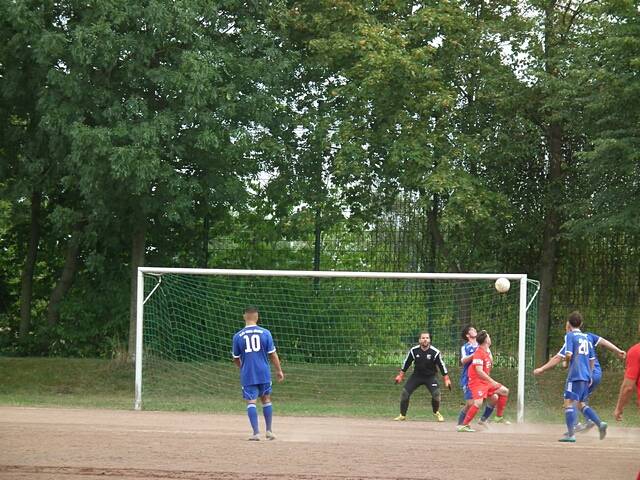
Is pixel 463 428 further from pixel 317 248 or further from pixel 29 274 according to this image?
pixel 29 274

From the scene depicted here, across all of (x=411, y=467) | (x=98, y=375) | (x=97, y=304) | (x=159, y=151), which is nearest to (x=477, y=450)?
(x=411, y=467)

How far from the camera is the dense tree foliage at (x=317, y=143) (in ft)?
78.0

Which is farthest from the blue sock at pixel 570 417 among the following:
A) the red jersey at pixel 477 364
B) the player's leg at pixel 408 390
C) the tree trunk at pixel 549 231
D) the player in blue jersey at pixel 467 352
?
the tree trunk at pixel 549 231

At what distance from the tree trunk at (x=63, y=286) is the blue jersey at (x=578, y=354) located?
16.8 meters

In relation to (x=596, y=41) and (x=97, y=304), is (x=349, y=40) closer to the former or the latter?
(x=596, y=41)

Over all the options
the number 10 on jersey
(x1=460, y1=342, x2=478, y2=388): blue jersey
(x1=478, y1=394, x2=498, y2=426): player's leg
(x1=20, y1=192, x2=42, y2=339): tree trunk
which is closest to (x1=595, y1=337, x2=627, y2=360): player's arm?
(x1=478, y1=394, x2=498, y2=426): player's leg

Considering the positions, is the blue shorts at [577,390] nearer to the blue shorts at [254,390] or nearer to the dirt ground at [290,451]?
the dirt ground at [290,451]

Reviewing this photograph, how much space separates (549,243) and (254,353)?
1413cm

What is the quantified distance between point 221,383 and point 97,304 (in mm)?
6127

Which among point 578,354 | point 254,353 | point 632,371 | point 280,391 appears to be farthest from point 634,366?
point 280,391

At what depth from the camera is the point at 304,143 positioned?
90.1 feet

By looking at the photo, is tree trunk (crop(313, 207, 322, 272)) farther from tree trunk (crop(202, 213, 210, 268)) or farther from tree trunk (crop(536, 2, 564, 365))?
tree trunk (crop(536, 2, 564, 365))

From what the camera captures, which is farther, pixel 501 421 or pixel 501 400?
pixel 501 421

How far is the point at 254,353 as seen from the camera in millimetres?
→ 14523
